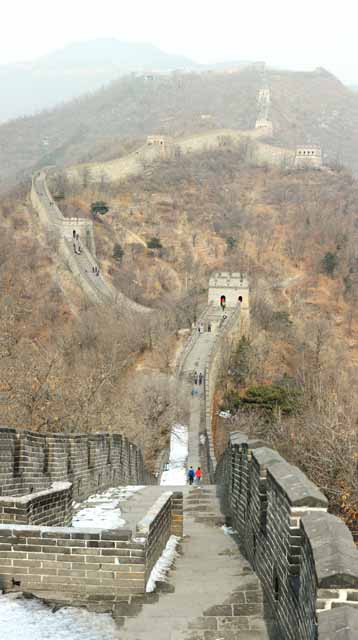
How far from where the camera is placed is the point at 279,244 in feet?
216

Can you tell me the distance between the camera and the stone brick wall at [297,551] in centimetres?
450

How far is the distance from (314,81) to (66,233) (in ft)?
399

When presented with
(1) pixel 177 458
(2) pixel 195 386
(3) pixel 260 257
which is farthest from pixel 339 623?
(3) pixel 260 257

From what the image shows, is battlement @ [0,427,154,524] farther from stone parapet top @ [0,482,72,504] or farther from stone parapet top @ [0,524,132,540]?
stone parapet top @ [0,524,132,540]

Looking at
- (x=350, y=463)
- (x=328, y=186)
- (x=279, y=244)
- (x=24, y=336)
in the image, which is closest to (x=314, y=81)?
(x=328, y=186)

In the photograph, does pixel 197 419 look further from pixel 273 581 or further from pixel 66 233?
pixel 66 233

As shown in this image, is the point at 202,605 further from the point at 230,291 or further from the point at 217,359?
the point at 230,291

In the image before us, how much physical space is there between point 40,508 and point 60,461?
406cm

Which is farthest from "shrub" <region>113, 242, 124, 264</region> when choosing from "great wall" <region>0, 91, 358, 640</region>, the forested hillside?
"great wall" <region>0, 91, 358, 640</region>

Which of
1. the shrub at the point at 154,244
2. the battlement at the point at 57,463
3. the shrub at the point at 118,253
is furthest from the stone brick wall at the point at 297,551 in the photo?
the shrub at the point at 154,244

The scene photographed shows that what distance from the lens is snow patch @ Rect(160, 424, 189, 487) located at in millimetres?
22516

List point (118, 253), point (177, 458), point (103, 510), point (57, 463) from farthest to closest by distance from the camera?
point (118, 253)
point (177, 458)
point (57, 463)
point (103, 510)

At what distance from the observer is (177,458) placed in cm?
2473

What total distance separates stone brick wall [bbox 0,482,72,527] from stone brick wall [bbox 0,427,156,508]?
4.37 feet
